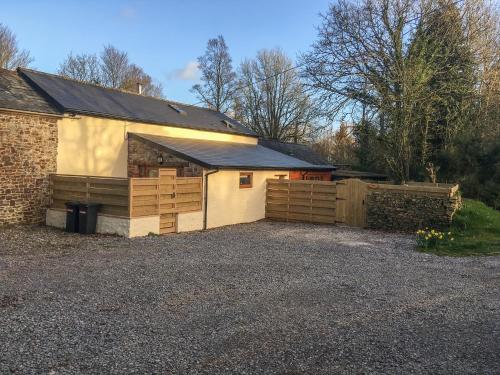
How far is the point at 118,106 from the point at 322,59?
1042cm

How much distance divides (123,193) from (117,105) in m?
7.47

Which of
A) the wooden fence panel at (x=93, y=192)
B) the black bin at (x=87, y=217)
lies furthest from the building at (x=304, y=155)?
the black bin at (x=87, y=217)

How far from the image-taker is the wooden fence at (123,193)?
40.6 ft

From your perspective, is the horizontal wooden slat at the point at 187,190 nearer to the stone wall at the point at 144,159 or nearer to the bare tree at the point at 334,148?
the stone wall at the point at 144,159

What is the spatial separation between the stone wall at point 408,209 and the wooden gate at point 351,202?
0.25 meters

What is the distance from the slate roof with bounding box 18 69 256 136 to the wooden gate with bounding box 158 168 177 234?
14.4 ft

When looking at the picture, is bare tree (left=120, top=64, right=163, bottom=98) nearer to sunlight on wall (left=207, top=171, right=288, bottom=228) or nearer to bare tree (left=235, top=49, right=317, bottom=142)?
bare tree (left=235, top=49, right=317, bottom=142)

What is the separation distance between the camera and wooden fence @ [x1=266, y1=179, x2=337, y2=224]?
17.3 m

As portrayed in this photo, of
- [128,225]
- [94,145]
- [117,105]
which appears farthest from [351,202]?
[117,105]

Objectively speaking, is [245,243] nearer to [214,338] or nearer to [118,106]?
[214,338]

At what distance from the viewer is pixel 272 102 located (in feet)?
130

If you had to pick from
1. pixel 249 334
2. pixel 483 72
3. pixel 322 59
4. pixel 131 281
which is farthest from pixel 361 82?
pixel 249 334

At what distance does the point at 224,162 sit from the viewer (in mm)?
16031

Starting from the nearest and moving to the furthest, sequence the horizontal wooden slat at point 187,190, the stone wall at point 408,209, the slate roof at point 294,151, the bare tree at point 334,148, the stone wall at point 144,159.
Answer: the horizontal wooden slat at point 187,190 → the stone wall at point 408,209 → the stone wall at point 144,159 → the slate roof at point 294,151 → the bare tree at point 334,148
